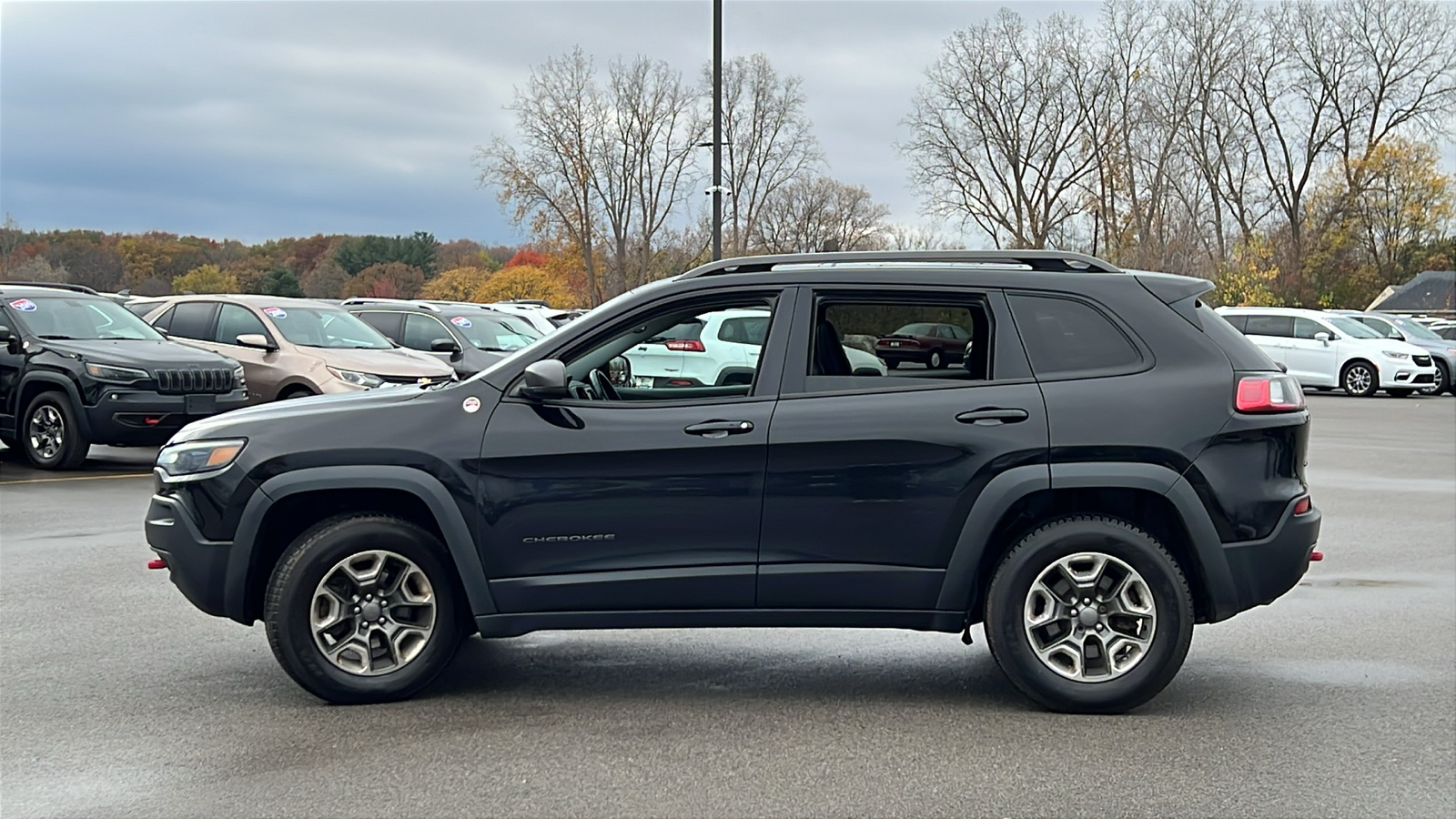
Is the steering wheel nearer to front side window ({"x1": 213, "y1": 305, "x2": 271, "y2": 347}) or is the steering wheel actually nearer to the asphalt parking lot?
the asphalt parking lot

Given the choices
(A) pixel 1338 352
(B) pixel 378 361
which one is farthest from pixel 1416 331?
(B) pixel 378 361

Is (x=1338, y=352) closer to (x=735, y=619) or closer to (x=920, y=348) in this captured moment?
(x=920, y=348)

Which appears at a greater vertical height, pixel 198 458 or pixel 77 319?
pixel 77 319

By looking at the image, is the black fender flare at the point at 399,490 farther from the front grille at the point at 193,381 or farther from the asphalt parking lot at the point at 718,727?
the front grille at the point at 193,381

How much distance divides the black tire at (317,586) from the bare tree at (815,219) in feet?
159

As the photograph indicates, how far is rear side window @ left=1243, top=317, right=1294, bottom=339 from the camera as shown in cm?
2934

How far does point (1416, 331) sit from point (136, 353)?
28.9 metres

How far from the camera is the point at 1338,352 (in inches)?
1126

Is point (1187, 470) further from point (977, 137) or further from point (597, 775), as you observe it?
point (977, 137)

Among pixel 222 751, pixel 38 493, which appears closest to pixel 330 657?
pixel 222 751

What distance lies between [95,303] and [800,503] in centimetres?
1165

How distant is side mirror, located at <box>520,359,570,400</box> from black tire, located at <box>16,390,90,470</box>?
9504mm

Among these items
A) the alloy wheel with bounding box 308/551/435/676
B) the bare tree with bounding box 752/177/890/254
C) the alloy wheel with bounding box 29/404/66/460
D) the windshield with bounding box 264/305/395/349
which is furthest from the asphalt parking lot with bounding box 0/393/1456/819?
the bare tree with bounding box 752/177/890/254

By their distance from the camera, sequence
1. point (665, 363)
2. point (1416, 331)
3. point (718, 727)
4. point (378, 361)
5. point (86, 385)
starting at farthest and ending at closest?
point (1416, 331)
point (378, 361)
point (86, 385)
point (665, 363)
point (718, 727)
